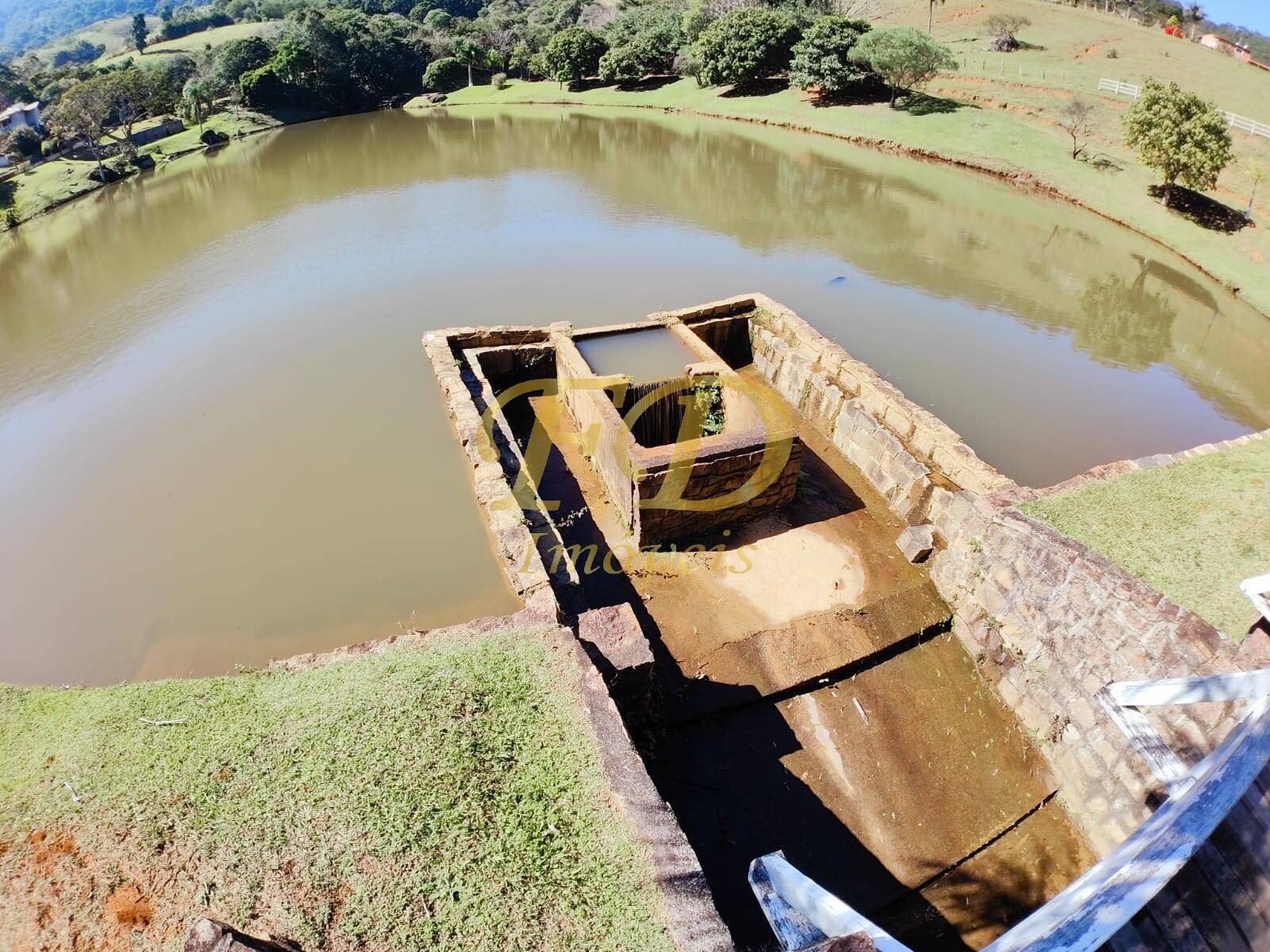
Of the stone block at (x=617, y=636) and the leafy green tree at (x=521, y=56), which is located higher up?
the stone block at (x=617, y=636)

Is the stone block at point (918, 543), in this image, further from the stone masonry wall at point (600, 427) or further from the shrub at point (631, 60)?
the shrub at point (631, 60)

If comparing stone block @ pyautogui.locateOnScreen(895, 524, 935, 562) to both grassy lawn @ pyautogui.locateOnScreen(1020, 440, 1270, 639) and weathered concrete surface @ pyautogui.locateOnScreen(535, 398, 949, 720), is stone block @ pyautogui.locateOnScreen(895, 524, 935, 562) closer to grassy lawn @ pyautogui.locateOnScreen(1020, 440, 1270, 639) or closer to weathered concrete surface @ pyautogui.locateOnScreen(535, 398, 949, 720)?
weathered concrete surface @ pyautogui.locateOnScreen(535, 398, 949, 720)

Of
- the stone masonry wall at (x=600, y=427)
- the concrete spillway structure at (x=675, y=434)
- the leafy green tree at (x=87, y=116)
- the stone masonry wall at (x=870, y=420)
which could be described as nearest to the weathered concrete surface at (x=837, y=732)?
the concrete spillway structure at (x=675, y=434)

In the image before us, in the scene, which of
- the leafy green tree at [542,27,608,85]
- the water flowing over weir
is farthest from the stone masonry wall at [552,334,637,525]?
the leafy green tree at [542,27,608,85]

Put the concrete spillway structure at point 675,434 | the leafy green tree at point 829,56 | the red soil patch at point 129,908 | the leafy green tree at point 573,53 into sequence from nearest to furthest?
1. the red soil patch at point 129,908
2. the concrete spillway structure at point 675,434
3. the leafy green tree at point 829,56
4. the leafy green tree at point 573,53

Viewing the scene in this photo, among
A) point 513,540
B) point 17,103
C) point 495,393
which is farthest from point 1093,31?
point 17,103

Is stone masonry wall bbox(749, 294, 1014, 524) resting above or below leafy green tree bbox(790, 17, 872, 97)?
below
